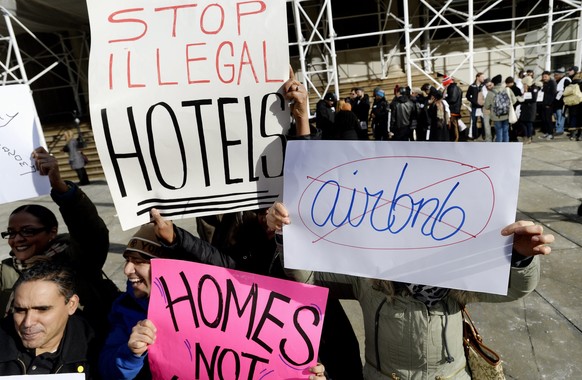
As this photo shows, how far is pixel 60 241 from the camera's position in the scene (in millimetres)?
2170

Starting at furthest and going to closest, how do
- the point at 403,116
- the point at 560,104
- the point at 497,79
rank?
the point at 560,104, the point at 403,116, the point at 497,79

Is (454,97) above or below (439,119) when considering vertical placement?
above

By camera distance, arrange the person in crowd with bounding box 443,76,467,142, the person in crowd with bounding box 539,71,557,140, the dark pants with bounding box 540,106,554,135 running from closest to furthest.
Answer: the person in crowd with bounding box 443,76,467,142, the person in crowd with bounding box 539,71,557,140, the dark pants with bounding box 540,106,554,135

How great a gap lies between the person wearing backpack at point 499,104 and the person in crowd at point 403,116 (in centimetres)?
162

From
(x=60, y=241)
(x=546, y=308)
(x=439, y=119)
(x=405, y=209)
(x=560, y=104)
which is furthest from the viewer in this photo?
(x=560, y=104)

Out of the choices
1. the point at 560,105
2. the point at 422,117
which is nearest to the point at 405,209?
the point at 422,117

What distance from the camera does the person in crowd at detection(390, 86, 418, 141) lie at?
8586 millimetres

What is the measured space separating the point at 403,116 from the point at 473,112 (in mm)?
2403

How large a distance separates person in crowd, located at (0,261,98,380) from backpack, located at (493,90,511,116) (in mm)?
8797

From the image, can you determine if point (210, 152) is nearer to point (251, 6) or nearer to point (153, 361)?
point (251, 6)

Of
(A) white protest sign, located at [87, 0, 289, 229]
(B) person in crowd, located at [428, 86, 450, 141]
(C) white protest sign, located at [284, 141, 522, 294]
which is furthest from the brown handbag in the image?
(B) person in crowd, located at [428, 86, 450, 141]

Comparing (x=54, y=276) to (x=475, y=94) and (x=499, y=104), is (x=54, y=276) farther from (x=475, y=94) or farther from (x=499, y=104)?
(x=475, y=94)

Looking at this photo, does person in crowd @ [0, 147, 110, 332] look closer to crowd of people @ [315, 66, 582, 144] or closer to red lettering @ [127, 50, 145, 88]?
red lettering @ [127, 50, 145, 88]

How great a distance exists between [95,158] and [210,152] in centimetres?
1127
